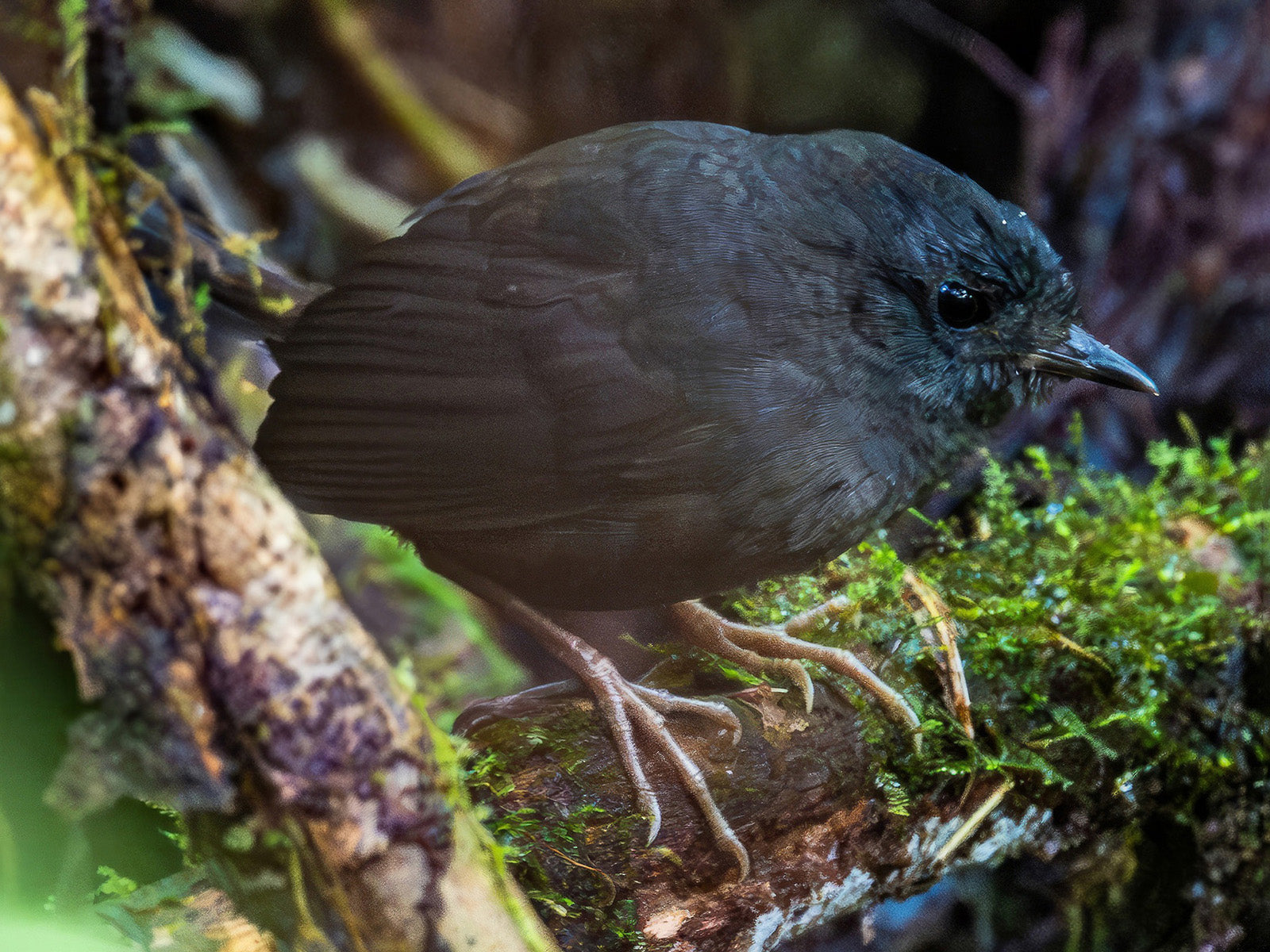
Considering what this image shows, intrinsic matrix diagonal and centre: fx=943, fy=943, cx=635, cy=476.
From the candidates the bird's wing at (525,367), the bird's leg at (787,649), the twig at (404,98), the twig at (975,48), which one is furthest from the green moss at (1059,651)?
the twig at (975,48)

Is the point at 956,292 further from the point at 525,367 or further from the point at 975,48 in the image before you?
the point at 975,48

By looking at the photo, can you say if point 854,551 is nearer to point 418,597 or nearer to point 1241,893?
point 418,597

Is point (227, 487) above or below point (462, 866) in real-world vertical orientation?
above

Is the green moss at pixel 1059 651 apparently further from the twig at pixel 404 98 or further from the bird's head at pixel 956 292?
the twig at pixel 404 98

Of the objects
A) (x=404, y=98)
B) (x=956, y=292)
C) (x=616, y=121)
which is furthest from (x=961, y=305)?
(x=404, y=98)

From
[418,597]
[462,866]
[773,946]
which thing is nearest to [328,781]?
[462,866]

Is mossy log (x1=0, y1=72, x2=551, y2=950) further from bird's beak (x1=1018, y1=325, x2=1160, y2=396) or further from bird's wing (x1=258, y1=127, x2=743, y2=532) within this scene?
bird's beak (x1=1018, y1=325, x2=1160, y2=396)
